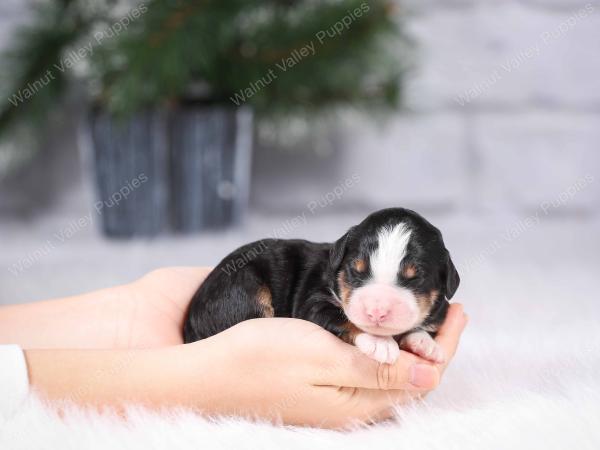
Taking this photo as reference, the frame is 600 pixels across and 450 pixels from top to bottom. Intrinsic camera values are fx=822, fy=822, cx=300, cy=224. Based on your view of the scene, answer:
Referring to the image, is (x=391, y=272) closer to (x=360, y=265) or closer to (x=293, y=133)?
(x=360, y=265)

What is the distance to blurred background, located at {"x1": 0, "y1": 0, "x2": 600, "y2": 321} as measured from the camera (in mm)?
2689

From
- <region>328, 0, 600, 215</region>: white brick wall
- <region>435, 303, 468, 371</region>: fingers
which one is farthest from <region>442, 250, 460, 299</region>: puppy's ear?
<region>328, 0, 600, 215</region>: white brick wall

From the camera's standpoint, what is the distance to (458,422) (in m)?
1.35

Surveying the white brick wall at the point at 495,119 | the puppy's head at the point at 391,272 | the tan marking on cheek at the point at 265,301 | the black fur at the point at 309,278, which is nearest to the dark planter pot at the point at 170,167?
the white brick wall at the point at 495,119

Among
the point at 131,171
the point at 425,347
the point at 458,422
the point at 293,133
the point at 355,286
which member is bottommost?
the point at 458,422

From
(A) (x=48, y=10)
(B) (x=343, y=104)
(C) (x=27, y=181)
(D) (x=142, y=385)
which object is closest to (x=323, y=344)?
(D) (x=142, y=385)

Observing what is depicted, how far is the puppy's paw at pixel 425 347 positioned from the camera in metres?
1.37

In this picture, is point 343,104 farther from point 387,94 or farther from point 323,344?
point 323,344

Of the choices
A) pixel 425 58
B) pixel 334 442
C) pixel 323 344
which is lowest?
pixel 334 442

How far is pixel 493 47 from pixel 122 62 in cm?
161

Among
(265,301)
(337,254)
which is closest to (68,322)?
(265,301)

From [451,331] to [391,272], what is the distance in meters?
0.24

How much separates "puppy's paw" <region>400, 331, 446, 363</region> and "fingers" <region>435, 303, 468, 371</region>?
27 mm

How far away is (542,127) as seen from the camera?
11.6 feet
